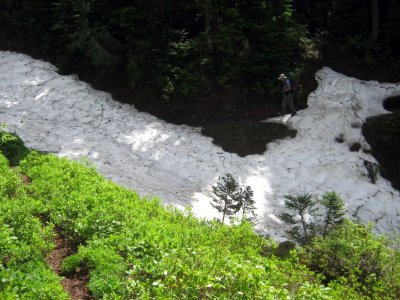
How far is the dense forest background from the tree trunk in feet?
0.16

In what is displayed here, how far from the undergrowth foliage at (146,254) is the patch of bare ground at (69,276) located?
12cm

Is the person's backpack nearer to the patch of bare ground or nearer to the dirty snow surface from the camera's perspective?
the dirty snow surface

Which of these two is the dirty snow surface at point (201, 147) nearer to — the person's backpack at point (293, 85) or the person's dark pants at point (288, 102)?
the person's dark pants at point (288, 102)

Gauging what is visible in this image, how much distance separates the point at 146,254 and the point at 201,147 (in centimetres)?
920

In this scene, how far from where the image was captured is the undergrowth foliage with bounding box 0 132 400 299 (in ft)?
16.4

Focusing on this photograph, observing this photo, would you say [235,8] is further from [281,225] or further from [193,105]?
[281,225]

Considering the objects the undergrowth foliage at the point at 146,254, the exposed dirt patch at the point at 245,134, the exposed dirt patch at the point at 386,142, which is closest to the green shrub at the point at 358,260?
the undergrowth foliage at the point at 146,254

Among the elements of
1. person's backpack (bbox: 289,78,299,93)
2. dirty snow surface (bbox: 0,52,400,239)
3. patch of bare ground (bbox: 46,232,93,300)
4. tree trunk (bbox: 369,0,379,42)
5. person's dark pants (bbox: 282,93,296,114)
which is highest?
tree trunk (bbox: 369,0,379,42)

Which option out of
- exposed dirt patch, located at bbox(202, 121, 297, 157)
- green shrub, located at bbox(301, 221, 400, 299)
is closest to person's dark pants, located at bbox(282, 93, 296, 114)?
exposed dirt patch, located at bbox(202, 121, 297, 157)

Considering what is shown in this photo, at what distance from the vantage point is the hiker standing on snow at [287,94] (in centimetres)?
1636

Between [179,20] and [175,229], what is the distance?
15.1m

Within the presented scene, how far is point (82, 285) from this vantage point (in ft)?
20.6

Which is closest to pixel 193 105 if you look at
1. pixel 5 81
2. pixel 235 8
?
pixel 235 8

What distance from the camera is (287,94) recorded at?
1656 cm
